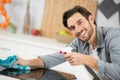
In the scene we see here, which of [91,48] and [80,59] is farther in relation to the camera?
[91,48]

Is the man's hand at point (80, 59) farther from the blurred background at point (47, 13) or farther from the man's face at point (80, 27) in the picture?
the blurred background at point (47, 13)

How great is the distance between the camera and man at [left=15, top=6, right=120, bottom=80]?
1.36 meters

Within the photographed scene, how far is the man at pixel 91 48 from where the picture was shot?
4.47 feet

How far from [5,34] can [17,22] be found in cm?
35

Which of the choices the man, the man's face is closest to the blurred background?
the man

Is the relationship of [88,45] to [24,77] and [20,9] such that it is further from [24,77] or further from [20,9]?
[20,9]

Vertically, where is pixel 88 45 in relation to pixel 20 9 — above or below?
below

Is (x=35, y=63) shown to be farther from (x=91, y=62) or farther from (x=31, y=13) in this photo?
(x=31, y=13)

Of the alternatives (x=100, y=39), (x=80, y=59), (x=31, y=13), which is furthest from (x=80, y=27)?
(x=31, y=13)

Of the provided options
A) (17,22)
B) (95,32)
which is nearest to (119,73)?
(95,32)

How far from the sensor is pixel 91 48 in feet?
5.64

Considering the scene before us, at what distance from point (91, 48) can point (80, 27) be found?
0.65 feet

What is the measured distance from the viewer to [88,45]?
5.68 ft

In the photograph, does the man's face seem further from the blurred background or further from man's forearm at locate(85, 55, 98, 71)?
the blurred background
